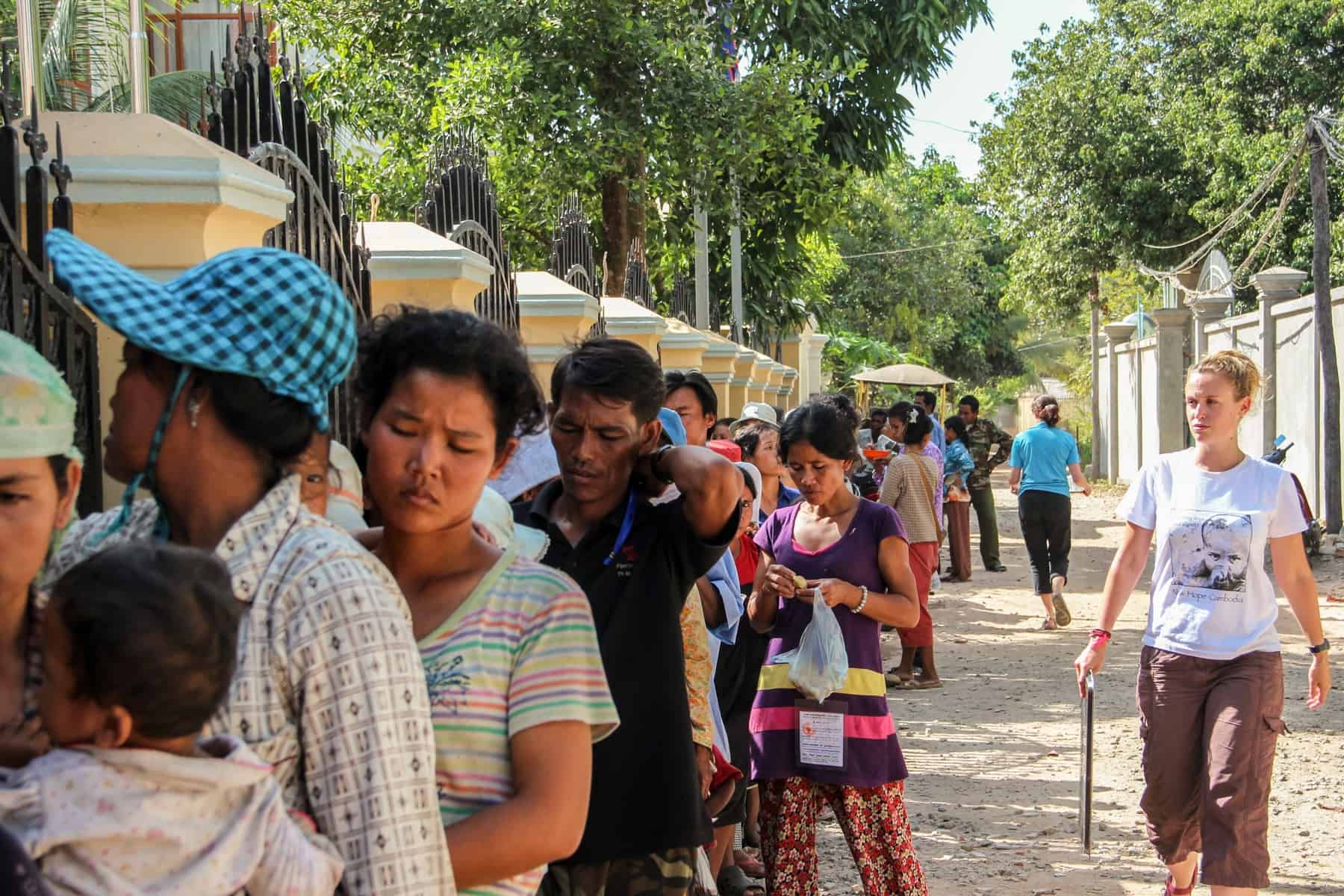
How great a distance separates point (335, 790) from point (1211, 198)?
2813 centimetres

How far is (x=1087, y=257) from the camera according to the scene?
33.1 meters

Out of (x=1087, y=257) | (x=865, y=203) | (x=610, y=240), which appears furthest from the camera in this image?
(x=865, y=203)

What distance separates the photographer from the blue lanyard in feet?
10.3

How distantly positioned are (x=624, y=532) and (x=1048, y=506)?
10.3 meters

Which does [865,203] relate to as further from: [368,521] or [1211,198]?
[368,521]

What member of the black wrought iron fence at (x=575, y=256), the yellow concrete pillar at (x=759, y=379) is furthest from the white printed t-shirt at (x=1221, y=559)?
the yellow concrete pillar at (x=759, y=379)

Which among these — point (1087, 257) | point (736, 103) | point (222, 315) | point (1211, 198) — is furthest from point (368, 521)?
point (1087, 257)

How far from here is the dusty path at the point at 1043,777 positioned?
19.8ft

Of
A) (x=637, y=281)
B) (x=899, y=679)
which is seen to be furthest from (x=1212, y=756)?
(x=637, y=281)

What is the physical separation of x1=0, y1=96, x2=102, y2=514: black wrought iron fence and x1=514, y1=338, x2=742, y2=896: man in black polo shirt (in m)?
0.99

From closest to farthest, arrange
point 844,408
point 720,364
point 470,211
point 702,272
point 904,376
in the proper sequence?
point 844,408 < point 470,211 < point 720,364 < point 702,272 < point 904,376

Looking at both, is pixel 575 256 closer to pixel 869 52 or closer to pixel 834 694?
pixel 834 694

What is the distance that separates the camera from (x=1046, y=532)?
42.3 feet

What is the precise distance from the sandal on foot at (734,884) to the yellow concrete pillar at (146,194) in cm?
298
